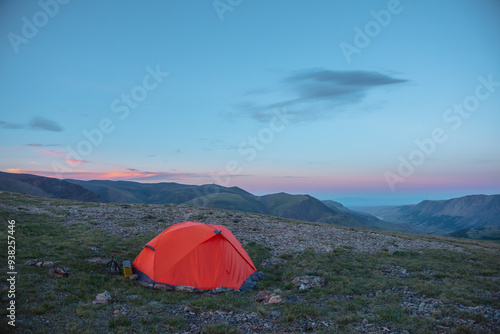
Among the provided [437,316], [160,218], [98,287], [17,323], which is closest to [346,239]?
[437,316]

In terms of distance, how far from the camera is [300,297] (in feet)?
35.6

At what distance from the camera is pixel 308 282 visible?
12148mm

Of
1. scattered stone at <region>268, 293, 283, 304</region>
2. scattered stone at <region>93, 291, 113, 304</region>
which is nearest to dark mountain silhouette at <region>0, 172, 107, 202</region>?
scattered stone at <region>93, 291, 113, 304</region>

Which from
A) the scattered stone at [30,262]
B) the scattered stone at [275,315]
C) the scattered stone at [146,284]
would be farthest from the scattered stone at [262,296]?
the scattered stone at [30,262]

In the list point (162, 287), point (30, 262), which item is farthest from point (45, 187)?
point (162, 287)

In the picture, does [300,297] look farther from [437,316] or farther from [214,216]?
[214,216]

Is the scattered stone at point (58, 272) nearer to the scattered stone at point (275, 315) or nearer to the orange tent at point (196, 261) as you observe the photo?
the orange tent at point (196, 261)

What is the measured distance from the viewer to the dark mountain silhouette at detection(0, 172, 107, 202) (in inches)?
4985

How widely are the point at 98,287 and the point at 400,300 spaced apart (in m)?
11.6

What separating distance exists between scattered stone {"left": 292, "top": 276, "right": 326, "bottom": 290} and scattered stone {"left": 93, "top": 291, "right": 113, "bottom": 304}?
291 inches

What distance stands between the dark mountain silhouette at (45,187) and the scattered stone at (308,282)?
143011 millimetres

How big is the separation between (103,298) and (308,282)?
26.7 ft

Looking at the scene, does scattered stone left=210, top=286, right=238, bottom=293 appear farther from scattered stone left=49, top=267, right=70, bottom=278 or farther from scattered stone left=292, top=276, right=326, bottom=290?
scattered stone left=49, top=267, right=70, bottom=278

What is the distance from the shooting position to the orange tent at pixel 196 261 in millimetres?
11508
